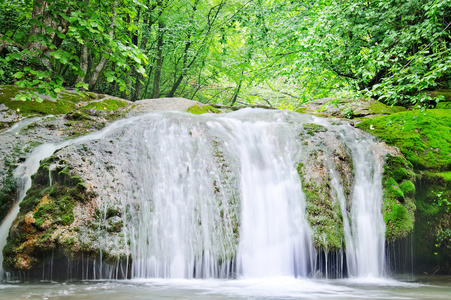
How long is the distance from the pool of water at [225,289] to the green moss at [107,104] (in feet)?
18.5

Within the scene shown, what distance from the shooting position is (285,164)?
201 inches

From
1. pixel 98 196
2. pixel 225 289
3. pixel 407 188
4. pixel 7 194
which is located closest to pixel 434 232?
pixel 407 188

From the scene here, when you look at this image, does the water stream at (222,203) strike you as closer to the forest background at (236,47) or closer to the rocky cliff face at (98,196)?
the rocky cliff face at (98,196)

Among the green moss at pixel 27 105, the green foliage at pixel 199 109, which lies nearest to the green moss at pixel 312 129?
the green foliage at pixel 199 109

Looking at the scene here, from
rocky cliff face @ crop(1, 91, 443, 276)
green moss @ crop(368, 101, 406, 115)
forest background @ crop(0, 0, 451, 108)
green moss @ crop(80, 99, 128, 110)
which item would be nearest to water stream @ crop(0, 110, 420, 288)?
rocky cliff face @ crop(1, 91, 443, 276)

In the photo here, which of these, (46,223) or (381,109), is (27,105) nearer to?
(46,223)

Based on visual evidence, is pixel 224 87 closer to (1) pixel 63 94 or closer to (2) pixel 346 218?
(1) pixel 63 94

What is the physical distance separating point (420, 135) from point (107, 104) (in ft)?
25.7

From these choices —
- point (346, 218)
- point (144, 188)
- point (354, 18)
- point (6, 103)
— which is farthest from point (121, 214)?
point (354, 18)

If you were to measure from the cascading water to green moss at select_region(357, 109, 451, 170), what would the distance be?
625 millimetres

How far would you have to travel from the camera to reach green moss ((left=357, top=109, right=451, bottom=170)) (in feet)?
17.9

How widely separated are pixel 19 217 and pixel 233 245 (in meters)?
2.69

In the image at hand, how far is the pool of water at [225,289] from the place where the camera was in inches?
115

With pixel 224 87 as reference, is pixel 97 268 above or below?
below
